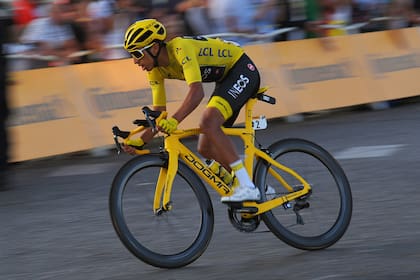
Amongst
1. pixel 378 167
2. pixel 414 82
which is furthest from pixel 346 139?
pixel 414 82

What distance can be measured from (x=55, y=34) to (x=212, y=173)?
20.2 ft

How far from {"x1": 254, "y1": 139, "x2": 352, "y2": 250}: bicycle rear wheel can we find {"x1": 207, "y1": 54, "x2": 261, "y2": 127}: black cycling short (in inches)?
15.9

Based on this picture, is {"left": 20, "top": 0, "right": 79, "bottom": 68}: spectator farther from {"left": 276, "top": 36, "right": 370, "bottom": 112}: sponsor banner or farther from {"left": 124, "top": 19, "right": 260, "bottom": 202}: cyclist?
{"left": 124, "top": 19, "right": 260, "bottom": 202}: cyclist

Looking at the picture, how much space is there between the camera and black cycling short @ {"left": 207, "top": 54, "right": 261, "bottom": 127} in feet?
22.0

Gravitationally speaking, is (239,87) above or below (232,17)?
above

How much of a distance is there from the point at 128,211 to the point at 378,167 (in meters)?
4.19

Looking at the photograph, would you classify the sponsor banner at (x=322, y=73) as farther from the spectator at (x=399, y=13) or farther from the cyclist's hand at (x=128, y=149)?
the cyclist's hand at (x=128, y=149)

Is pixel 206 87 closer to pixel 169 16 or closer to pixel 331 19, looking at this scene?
pixel 169 16

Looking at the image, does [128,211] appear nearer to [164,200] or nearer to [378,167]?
[164,200]

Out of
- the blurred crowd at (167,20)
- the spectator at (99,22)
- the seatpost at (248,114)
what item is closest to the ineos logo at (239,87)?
the seatpost at (248,114)

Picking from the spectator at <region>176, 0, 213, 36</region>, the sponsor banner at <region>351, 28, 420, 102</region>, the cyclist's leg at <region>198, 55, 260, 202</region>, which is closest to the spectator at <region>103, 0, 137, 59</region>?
the spectator at <region>176, 0, 213, 36</region>

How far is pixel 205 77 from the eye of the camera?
6.82 metres

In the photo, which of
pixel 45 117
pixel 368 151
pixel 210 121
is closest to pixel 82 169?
pixel 45 117

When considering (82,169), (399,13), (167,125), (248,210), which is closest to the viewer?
(167,125)
